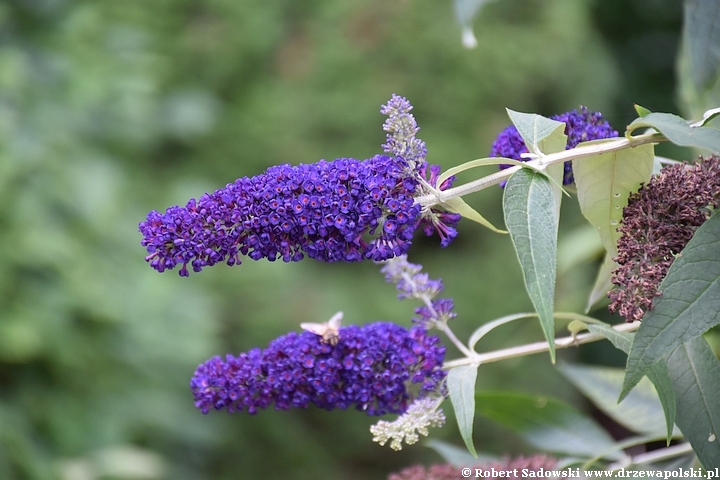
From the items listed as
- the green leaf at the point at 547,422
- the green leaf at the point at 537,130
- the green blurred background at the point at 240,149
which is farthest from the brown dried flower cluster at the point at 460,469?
the green blurred background at the point at 240,149

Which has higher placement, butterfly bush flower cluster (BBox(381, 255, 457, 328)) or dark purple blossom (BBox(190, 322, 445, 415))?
butterfly bush flower cluster (BBox(381, 255, 457, 328))

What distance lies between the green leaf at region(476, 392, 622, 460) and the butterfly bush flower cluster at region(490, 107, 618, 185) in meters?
0.36

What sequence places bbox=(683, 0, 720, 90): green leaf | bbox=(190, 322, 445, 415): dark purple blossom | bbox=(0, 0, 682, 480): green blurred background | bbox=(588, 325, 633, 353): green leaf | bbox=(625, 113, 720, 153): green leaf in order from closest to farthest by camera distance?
bbox=(625, 113, 720, 153): green leaf
bbox=(588, 325, 633, 353): green leaf
bbox=(190, 322, 445, 415): dark purple blossom
bbox=(683, 0, 720, 90): green leaf
bbox=(0, 0, 682, 480): green blurred background

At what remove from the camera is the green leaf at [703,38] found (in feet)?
2.97

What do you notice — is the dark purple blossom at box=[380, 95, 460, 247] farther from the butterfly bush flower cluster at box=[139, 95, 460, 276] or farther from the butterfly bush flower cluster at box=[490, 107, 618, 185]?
the butterfly bush flower cluster at box=[490, 107, 618, 185]

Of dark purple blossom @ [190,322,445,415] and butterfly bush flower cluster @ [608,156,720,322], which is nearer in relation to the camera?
butterfly bush flower cluster @ [608,156,720,322]

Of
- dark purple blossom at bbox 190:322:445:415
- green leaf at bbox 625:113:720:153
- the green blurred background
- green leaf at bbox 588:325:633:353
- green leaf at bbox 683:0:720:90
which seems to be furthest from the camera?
the green blurred background

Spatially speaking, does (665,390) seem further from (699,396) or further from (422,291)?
(422,291)

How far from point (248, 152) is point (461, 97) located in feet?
2.99

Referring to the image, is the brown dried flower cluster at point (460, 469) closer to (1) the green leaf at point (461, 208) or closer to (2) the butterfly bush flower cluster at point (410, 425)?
(2) the butterfly bush flower cluster at point (410, 425)

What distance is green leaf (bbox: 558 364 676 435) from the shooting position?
3.20 ft

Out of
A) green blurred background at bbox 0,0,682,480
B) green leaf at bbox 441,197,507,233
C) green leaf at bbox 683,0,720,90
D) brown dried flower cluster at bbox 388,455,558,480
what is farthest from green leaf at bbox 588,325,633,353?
green blurred background at bbox 0,0,682,480

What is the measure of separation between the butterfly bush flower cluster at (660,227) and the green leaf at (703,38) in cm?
31

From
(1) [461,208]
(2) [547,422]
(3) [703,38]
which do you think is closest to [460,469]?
(2) [547,422]
